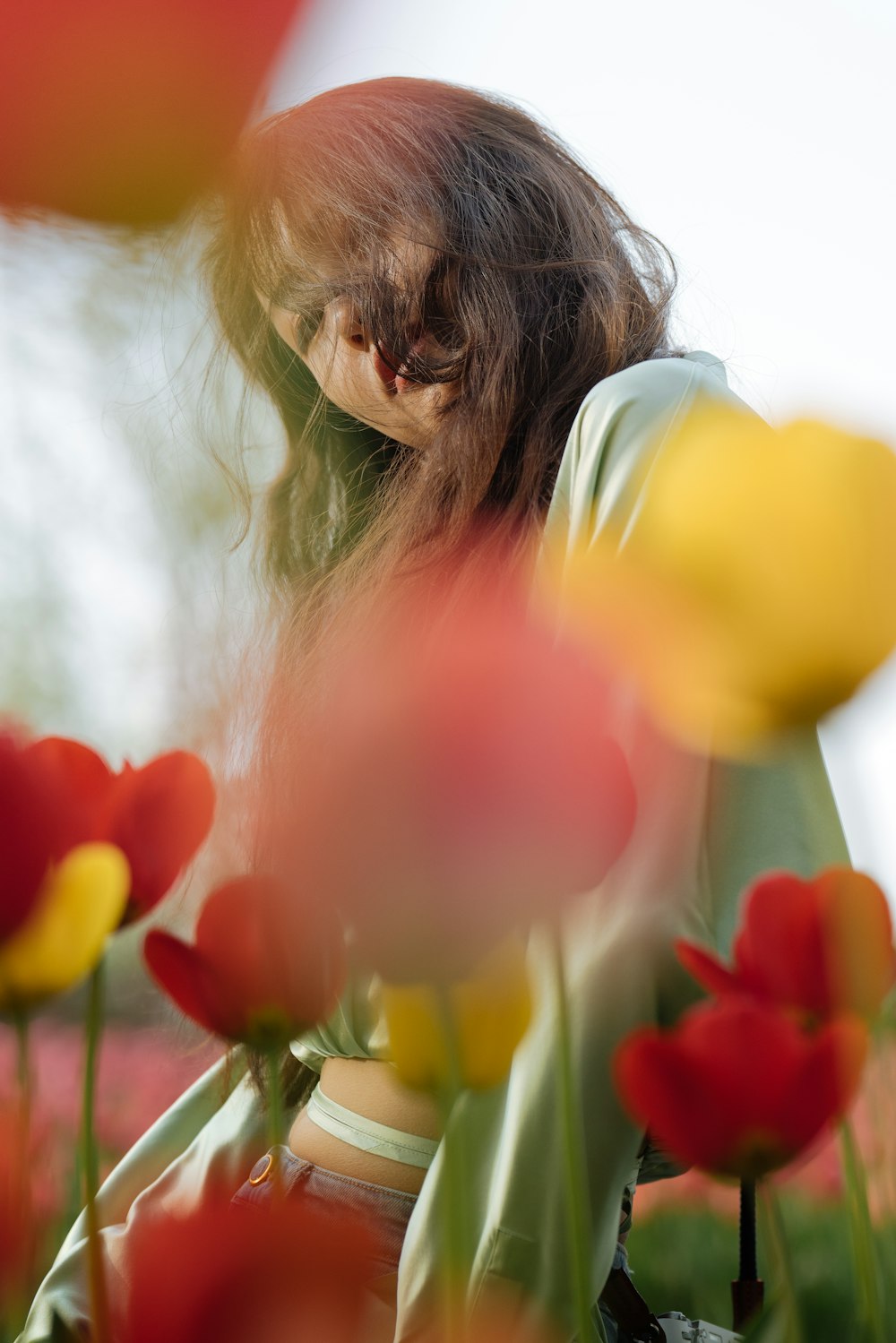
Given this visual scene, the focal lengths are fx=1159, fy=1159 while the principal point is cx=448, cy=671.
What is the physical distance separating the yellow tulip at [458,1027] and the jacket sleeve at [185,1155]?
1.05ft

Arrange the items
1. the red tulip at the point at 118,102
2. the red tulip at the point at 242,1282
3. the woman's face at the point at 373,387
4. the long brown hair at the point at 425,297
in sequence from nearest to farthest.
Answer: the red tulip at the point at 242,1282
the red tulip at the point at 118,102
the long brown hair at the point at 425,297
the woman's face at the point at 373,387

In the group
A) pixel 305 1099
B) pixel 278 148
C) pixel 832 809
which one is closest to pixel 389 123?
pixel 278 148

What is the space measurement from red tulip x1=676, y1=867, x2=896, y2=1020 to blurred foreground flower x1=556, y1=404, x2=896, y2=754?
0.03 metres

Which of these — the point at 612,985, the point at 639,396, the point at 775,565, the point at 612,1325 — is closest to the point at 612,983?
the point at 612,985

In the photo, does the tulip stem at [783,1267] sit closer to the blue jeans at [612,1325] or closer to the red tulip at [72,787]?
the red tulip at [72,787]

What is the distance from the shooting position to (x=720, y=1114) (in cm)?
16

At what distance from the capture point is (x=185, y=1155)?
696 mm

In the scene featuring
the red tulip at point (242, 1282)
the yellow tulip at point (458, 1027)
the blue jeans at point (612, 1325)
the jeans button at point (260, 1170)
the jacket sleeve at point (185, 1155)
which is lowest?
the jacket sleeve at point (185, 1155)

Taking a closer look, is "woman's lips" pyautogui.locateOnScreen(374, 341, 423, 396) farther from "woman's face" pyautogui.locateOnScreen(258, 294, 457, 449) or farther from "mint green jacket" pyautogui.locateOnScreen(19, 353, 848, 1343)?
"mint green jacket" pyautogui.locateOnScreen(19, 353, 848, 1343)

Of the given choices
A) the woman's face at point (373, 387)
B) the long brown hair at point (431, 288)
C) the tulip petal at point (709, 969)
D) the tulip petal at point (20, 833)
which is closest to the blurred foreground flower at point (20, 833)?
the tulip petal at point (20, 833)

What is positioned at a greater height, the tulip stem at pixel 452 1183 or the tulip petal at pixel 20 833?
the tulip petal at pixel 20 833

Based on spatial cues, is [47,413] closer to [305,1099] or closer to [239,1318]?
[239,1318]

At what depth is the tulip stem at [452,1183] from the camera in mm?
172

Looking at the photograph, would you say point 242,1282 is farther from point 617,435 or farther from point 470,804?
point 617,435
